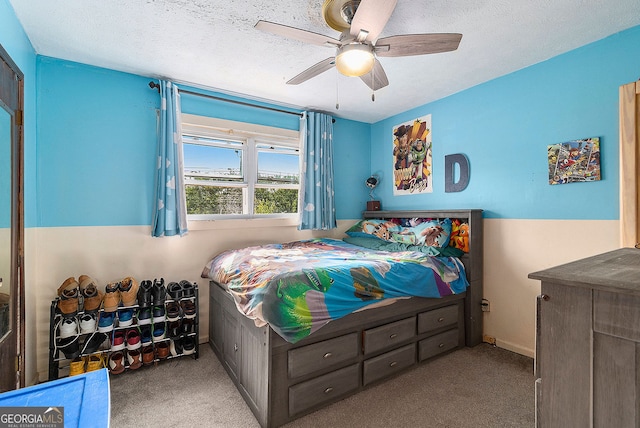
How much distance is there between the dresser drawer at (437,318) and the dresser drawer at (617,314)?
5.67 feet

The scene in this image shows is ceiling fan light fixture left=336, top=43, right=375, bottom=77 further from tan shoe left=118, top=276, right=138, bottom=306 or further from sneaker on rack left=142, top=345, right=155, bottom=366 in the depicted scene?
sneaker on rack left=142, top=345, right=155, bottom=366

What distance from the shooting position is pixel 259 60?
245cm

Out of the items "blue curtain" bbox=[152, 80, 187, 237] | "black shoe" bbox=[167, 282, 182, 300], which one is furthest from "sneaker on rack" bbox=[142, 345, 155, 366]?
"blue curtain" bbox=[152, 80, 187, 237]

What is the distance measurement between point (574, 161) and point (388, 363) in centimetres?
210

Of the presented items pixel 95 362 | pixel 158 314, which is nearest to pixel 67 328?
A: pixel 95 362

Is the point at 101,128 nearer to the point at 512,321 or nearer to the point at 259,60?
the point at 259,60

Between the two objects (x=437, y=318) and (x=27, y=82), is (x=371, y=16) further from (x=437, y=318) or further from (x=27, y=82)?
(x=27, y=82)

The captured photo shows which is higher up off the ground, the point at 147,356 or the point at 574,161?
the point at 574,161

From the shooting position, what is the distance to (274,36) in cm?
212

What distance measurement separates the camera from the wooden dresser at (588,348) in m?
0.70

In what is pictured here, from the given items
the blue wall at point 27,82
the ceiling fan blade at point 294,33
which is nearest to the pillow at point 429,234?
the ceiling fan blade at point 294,33

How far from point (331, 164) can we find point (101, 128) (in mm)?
2303

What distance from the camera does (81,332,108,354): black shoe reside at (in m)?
2.19

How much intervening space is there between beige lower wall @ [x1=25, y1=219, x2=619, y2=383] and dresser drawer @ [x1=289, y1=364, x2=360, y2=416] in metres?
1.49
